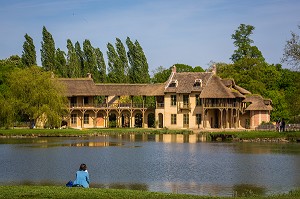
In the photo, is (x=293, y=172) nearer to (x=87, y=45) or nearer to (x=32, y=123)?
(x=32, y=123)

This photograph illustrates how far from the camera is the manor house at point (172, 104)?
7175cm

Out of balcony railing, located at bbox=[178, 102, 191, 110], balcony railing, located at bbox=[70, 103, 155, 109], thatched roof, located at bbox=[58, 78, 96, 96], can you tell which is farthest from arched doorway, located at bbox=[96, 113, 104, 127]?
balcony railing, located at bbox=[178, 102, 191, 110]

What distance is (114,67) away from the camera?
9106cm

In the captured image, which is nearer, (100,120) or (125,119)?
(100,120)

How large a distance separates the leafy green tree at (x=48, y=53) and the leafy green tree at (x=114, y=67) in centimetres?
842

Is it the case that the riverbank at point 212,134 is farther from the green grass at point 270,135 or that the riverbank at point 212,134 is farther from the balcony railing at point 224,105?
the balcony railing at point 224,105

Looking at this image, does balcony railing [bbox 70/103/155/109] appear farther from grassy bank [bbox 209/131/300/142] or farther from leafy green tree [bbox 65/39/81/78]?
grassy bank [bbox 209/131/300/142]

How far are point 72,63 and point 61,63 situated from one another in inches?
67.9

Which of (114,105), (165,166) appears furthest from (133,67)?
(165,166)

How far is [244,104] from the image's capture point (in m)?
74.2

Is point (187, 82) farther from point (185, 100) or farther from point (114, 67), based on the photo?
point (114, 67)

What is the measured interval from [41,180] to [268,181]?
1013cm

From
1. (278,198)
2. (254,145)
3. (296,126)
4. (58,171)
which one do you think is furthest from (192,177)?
(296,126)

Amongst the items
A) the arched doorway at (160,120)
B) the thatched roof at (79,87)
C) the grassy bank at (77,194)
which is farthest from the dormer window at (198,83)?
the grassy bank at (77,194)
